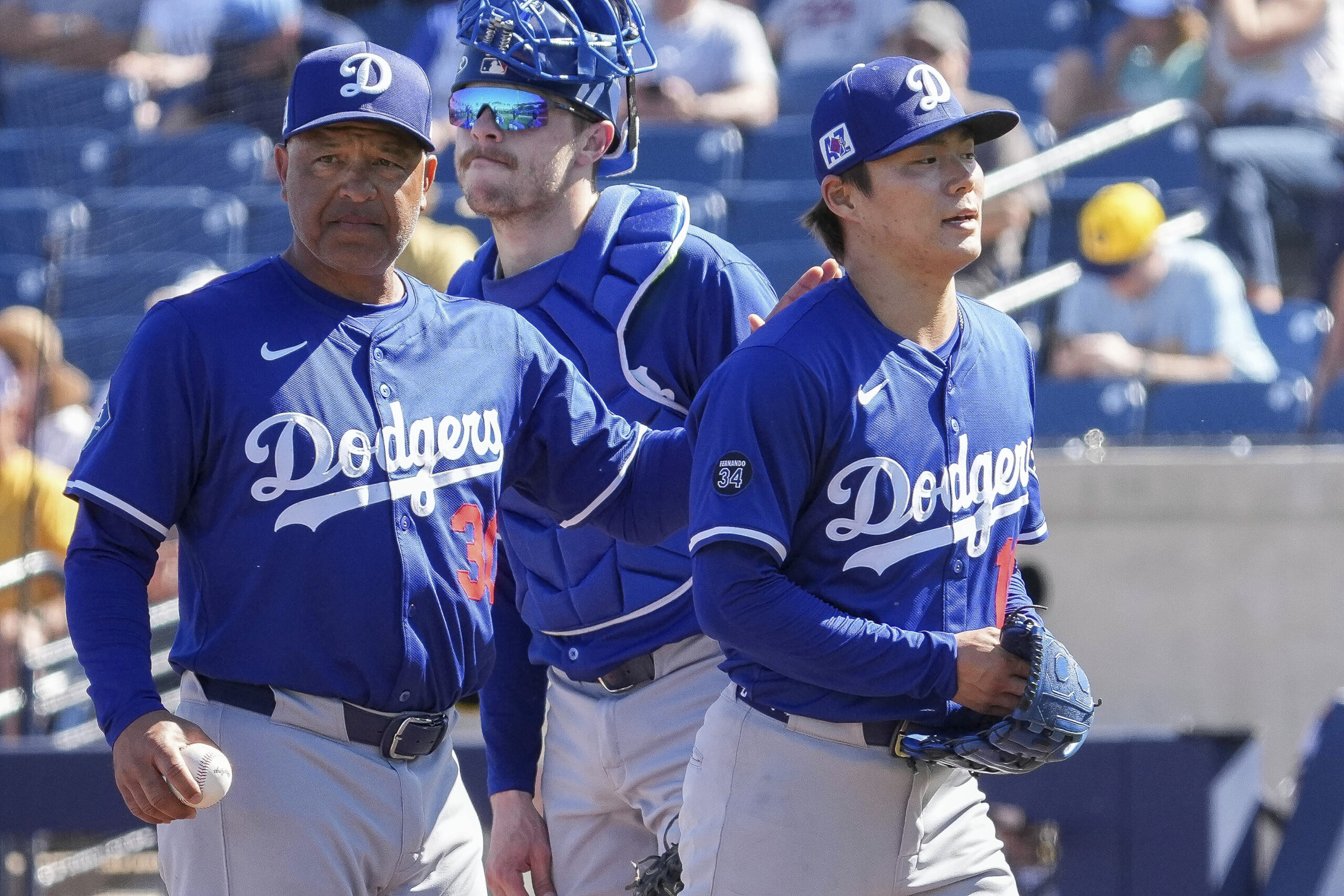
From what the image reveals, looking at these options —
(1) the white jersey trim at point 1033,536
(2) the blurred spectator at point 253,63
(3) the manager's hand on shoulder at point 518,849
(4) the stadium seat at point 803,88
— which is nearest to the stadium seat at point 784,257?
(4) the stadium seat at point 803,88

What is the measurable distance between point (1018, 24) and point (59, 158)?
5101 mm

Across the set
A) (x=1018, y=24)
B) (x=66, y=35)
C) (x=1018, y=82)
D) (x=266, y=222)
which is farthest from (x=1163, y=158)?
(x=66, y=35)

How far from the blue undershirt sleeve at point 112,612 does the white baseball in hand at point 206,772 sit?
116 millimetres

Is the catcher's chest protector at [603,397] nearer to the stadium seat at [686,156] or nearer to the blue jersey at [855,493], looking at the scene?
the blue jersey at [855,493]

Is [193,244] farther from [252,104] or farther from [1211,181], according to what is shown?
[1211,181]

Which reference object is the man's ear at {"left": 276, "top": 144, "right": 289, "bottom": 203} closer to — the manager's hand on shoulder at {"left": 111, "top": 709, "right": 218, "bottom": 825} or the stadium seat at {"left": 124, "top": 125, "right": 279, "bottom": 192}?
the manager's hand on shoulder at {"left": 111, "top": 709, "right": 218, "bottom": 825}

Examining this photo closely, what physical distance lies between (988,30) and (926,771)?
23.5ft

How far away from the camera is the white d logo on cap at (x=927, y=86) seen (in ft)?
8.44

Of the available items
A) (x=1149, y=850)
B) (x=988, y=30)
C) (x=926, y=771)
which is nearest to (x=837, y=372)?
(x=926, y=771)

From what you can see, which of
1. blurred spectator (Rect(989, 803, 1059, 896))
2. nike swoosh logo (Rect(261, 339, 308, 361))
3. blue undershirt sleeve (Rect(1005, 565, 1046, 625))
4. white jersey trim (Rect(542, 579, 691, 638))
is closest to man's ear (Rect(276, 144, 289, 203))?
nike swoosh logo (Rect(261, 339, 308, 361))

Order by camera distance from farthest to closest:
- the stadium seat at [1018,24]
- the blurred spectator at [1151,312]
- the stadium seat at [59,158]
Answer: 1. the stadium seat at [1018,24]
2. the stadium seat at [59,158]
3. the blurred spectator at [1151,312]

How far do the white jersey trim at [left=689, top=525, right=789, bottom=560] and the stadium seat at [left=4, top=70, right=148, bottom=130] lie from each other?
7682 millimetres

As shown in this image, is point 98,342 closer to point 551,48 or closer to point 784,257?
point 784,257

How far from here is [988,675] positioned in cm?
251
